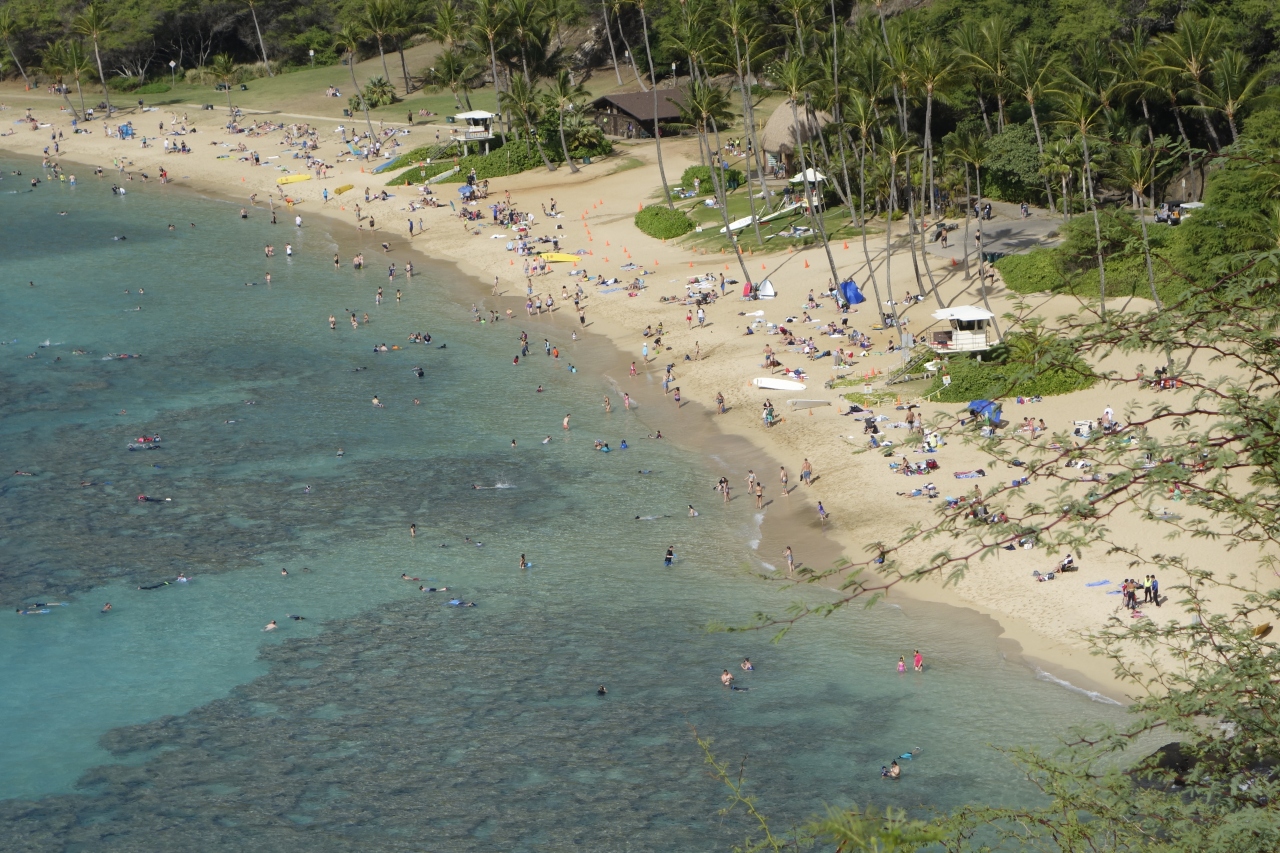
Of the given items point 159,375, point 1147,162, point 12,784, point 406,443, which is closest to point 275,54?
point 159,375

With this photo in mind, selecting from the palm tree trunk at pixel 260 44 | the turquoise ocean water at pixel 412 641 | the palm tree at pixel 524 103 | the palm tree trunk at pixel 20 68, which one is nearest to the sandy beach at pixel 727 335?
the turquoise ocean water at pixel 412 641

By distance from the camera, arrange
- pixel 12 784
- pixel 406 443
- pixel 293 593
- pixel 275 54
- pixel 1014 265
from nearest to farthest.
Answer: pixel 12 784
pixel 293 593
pixel 406 443
pixel 1014 265
pixel 275 54

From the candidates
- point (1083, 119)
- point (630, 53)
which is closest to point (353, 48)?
point (630, 53)

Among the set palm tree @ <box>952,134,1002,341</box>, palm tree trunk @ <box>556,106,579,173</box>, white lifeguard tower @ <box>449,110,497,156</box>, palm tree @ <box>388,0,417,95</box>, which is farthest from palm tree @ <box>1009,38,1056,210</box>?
palm tree @ <box>388,0,417,95</box>

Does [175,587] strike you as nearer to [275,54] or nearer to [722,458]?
[722,458]

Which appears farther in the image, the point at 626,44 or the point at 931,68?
the point at 626,44

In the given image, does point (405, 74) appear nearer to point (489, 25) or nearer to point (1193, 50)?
point (489, 25)
